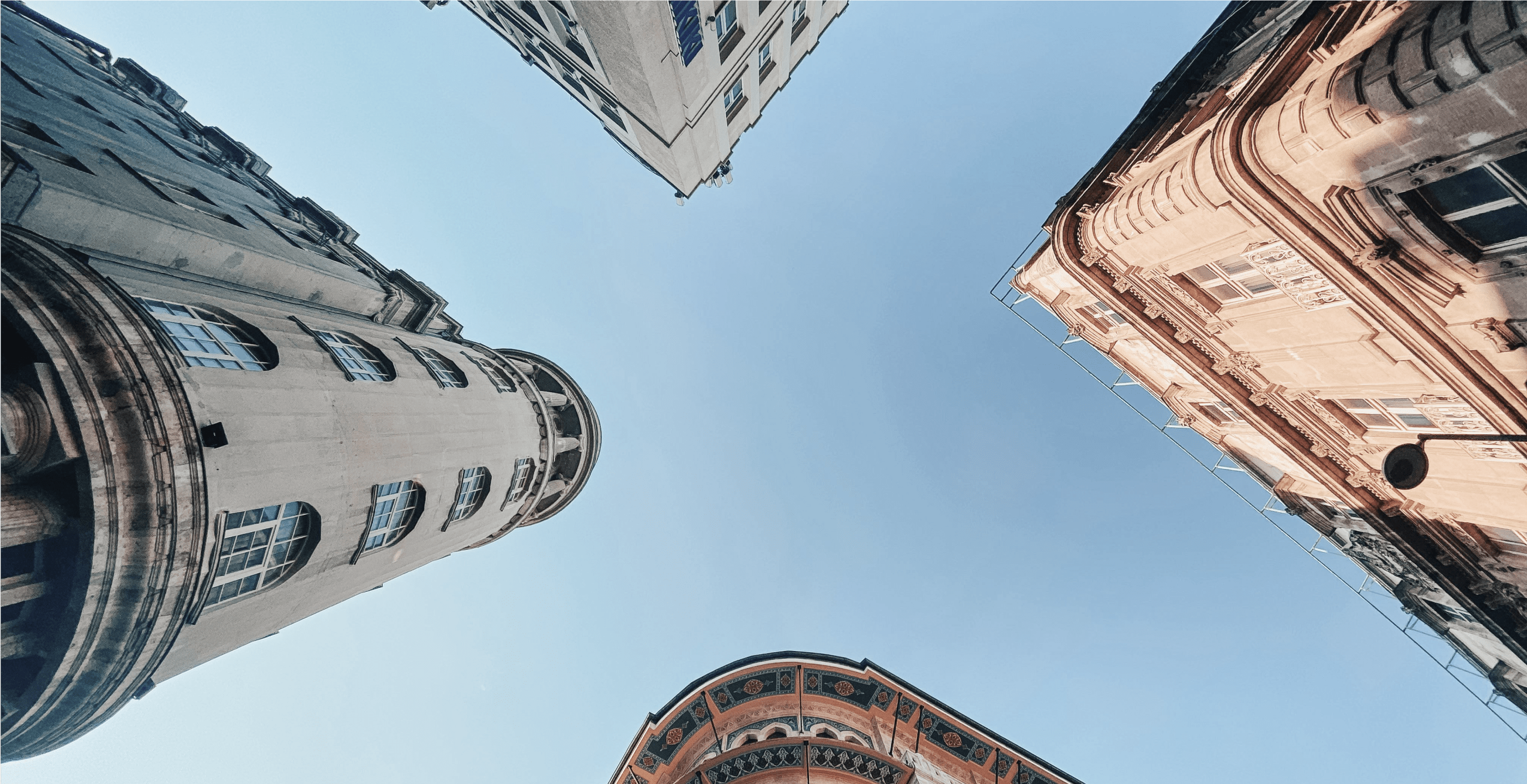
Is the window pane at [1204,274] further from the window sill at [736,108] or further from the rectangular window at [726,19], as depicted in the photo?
the window sill at [736,108]

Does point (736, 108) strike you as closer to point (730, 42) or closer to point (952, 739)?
point (730, 42)

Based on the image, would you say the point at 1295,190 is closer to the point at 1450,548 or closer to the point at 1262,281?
the point at 1262,281

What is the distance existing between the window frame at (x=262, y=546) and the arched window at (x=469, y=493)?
9.01 metres

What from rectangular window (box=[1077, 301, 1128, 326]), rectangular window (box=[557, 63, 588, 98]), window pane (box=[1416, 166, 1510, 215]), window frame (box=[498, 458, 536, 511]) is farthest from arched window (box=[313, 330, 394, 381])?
window pane (box=[1416, 166, 1510, 215])

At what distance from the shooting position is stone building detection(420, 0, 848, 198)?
21.7 m

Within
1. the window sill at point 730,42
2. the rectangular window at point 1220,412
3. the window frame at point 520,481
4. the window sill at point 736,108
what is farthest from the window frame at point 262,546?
the rectangular window at point 1220,412

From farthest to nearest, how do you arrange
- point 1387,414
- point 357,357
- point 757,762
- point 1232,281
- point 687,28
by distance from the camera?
point 357,357, point 687,28, point 757,762, point 1232,281, point 1387,414

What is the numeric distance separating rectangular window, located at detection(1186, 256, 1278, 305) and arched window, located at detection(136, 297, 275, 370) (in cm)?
2968

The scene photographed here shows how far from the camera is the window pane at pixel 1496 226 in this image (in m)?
9.05

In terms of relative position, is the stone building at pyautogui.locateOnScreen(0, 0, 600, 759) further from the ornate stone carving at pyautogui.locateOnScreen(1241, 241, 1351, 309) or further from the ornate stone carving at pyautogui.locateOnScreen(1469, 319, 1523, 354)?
the ornate stone carving at pyautogui.locateOnScreen(1469, 319, 1523, 354)

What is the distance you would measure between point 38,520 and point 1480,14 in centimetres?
2884

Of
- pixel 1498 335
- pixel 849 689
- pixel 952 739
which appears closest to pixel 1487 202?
pixel 1498 335

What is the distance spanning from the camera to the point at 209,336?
17781 mm

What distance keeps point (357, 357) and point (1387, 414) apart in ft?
120
